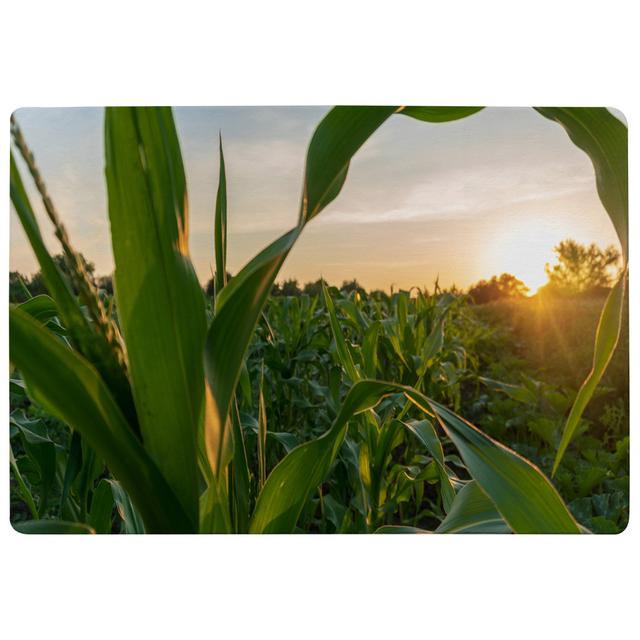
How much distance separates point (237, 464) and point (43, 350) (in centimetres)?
30

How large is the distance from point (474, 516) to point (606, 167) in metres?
0.43

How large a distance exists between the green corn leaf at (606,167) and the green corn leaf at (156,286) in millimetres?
408

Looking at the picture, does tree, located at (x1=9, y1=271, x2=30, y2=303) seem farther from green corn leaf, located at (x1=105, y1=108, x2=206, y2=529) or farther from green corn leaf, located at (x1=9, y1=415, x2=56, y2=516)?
green corn leaf, located at (x1=105, y1=108, x2=206, y2=529)

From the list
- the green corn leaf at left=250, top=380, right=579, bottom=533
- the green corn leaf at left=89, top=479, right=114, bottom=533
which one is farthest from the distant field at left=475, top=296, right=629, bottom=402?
the green corn leaf at left=89, top=479, right=114, bottom=533

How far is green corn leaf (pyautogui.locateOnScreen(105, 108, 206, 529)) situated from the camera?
0.58 m

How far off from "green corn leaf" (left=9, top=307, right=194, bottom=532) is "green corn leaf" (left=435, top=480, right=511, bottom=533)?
35cm

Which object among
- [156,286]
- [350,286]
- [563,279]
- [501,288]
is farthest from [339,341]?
[156,286]

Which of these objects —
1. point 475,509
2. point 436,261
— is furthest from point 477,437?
point 436,261

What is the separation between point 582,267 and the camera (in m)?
1.26

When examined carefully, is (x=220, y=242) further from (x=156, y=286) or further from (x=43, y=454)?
(x=43, y=454)

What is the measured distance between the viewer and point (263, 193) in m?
1.25

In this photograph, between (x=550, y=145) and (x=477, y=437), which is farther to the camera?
(x=550, y=145)
